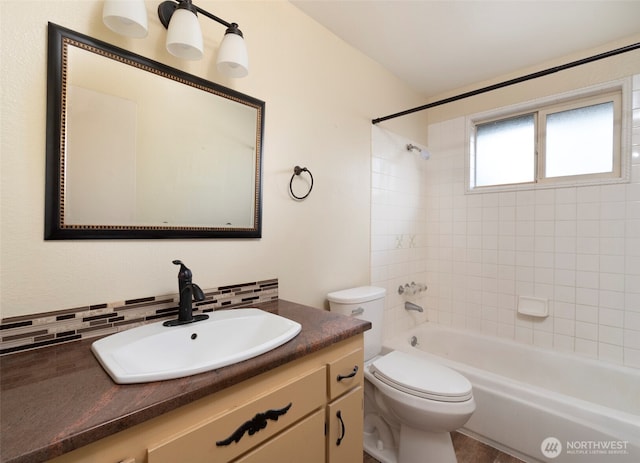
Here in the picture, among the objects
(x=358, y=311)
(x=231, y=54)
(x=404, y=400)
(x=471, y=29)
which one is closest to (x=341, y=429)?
(x=404, y=400)

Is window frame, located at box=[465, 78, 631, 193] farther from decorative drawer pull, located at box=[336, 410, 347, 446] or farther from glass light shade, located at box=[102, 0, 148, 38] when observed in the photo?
glass light shade, located at box=[102, 0, 148, 38]

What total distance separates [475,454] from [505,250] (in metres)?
1.44

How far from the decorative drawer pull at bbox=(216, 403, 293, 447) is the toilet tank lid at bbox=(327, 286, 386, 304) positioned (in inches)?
35.1

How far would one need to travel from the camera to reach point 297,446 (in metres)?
0.85

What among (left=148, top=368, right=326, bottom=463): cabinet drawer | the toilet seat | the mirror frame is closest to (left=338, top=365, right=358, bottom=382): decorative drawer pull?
(left=148, top=368, right=326, bottom=463): cabinet drawer

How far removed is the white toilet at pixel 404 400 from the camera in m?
1.35

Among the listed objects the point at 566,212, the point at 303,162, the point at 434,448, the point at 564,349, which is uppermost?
the point at 303,162

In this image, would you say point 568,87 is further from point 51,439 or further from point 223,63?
point 51,439

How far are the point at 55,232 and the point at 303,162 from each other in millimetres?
1115

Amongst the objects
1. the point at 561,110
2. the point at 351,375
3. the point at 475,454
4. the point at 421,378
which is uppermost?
the point at 561,110

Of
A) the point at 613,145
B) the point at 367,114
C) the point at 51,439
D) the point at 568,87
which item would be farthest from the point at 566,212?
the point at 51,439

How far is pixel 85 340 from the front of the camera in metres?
0.93

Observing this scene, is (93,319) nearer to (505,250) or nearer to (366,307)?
(366,307)

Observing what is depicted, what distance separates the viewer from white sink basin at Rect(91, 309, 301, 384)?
0.70 meters
